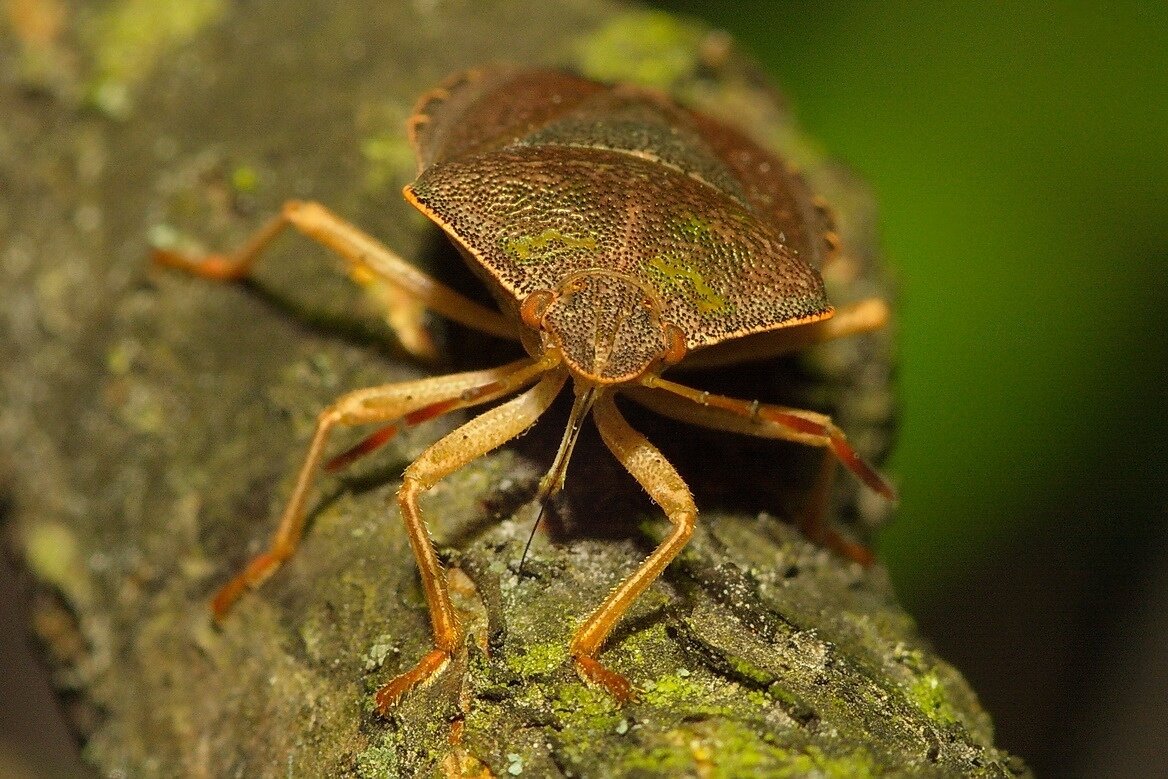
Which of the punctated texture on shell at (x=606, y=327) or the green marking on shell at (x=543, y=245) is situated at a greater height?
the green marking on shell at (x=543, y=245)

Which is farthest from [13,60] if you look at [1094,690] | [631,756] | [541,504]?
[1094,690]

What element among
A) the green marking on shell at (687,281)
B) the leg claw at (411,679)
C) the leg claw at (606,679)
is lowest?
the leg claw at (411,679)

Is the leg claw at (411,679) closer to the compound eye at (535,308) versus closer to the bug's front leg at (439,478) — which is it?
the bug's front leg at (439,478)

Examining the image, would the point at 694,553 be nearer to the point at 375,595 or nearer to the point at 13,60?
the point at 375,595

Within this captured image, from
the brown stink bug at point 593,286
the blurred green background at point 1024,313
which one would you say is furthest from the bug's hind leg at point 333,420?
the blurred green background at point 1024,313

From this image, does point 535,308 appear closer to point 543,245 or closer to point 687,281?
point 543,245
